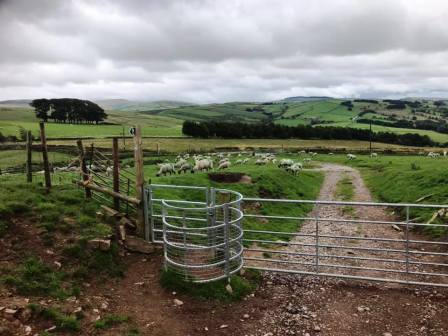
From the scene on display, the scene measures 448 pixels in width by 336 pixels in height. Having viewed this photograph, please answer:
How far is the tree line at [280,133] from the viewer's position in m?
109

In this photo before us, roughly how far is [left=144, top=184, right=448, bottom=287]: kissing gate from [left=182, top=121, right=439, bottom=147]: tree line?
82.1 metres

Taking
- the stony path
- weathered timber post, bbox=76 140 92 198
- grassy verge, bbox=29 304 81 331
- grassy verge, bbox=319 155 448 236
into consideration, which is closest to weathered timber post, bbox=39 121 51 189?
weathered timber post, bbox=76 140 92 198

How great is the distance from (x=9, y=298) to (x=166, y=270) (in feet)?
12.9

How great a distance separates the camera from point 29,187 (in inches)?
627

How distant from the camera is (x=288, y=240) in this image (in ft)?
61.7

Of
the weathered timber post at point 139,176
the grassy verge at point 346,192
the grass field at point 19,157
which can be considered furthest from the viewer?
the grass field at point 19,157

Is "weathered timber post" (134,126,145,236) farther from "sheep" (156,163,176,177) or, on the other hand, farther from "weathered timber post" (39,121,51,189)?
"sheep" (156,163,176,177)

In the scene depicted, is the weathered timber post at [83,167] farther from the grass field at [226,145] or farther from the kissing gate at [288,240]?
the grass field at [226,145]

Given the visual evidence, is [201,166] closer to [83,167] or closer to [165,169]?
[165,169]

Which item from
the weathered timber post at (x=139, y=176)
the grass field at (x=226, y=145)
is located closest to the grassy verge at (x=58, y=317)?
the weathered timber post at (x=139, y=176)

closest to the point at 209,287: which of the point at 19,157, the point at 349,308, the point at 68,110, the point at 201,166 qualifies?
the point at 349,308

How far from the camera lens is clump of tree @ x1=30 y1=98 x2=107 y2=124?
129 metres

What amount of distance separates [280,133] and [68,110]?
6414 cm

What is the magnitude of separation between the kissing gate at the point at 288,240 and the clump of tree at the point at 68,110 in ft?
380
